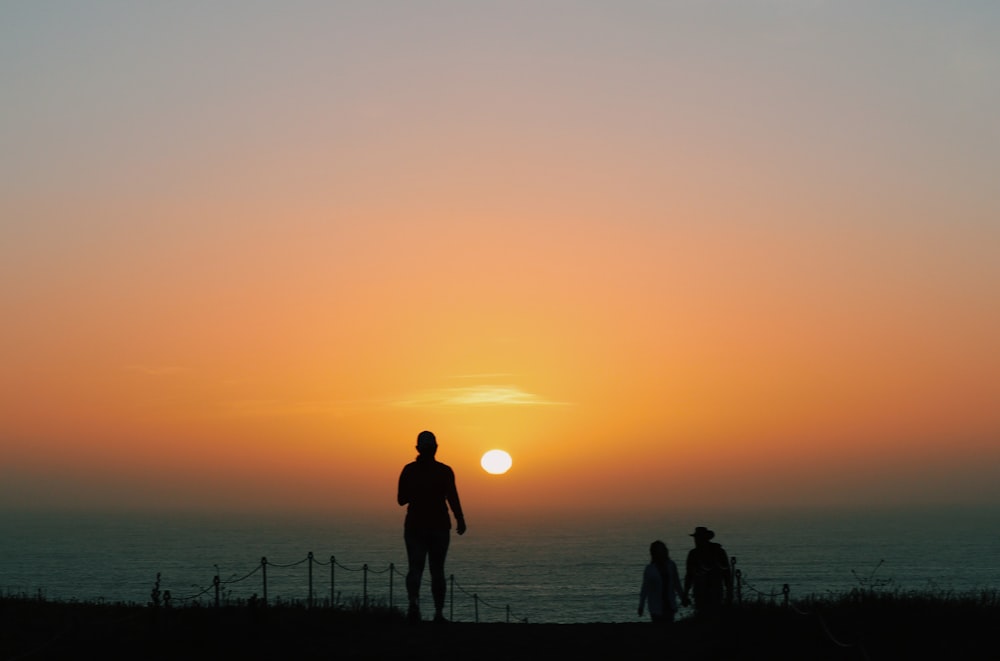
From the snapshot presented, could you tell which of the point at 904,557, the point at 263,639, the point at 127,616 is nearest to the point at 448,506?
the point at 263,639

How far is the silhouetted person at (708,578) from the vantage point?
55.3ft

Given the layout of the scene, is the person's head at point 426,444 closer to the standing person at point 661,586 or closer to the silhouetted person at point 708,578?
the standing person at point 661,586

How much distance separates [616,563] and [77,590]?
7851 centimetres

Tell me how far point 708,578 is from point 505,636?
4409 mm

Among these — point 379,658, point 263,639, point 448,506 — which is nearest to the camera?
point 379,658

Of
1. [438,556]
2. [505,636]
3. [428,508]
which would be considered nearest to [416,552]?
[438,556]

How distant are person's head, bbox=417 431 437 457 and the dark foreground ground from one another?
7.30 feet

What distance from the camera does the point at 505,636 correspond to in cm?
1360

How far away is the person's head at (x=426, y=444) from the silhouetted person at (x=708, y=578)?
4.12 m

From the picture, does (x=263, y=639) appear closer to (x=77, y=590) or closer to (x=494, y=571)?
(x=77, y=590)

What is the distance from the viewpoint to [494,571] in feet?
486

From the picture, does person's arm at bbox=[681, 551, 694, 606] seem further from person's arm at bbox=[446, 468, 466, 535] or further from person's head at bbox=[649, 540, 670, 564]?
person's arm at bbox=[446, 468, 466, 535]

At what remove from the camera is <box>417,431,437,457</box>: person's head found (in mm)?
15344

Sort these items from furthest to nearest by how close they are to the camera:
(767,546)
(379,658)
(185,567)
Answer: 1. (767,546)
2. (185,567)
3. (379,658)
